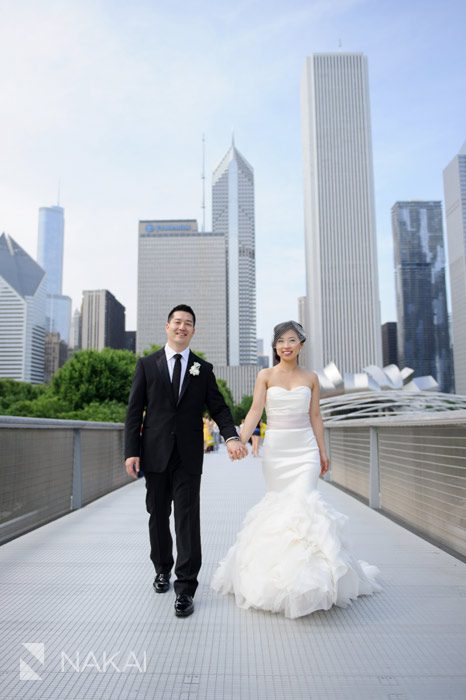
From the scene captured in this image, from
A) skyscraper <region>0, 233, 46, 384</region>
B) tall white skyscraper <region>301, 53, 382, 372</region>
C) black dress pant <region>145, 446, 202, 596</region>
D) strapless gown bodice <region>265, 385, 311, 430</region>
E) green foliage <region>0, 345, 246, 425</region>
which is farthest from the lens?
skyscraper <region>0, 233, 46, 384</region>

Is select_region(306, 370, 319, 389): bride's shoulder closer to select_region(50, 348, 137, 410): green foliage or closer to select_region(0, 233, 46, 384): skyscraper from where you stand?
select_region(50, 348, 137, 410): green foliage

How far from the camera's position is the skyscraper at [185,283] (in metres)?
151

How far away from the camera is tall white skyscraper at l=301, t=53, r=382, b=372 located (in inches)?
4902

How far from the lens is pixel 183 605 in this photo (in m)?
3.01

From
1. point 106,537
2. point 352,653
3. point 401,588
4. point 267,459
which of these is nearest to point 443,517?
point 401,588

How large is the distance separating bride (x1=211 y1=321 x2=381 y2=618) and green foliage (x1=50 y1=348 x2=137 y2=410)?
41835mm

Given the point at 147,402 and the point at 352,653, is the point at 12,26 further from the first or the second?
the point at 352,653

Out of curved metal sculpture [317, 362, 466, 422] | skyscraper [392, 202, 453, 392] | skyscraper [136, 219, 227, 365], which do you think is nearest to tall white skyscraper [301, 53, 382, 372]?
skyscraper [136, 219, 227, 365]

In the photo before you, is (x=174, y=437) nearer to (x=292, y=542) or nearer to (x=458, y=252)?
(x=292, y=542)

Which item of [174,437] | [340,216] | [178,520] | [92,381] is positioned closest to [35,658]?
[178,520]

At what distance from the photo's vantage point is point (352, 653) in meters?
2.48

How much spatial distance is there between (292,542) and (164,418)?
0.99 metres

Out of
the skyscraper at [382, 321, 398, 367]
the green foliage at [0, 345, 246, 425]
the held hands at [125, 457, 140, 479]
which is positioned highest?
the skyscraper at [382, 321, 398, 367]

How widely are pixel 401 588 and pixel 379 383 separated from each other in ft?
166
